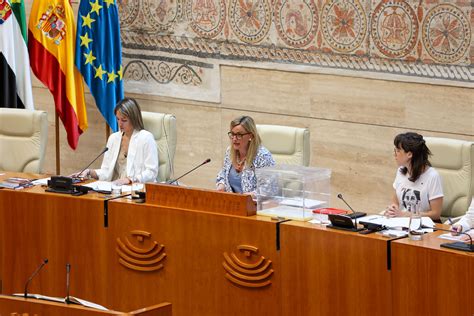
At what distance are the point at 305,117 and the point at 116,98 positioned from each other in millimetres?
1726

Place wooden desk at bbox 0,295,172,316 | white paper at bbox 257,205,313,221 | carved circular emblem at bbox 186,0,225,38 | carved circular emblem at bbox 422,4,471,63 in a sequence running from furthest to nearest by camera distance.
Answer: carved circular emblem at bbox 186,0,225,38 < carved circular emblem at bbox 422,4,471,63 < white paper at bbox 257,205,313,221 < wooden desk at bbox 0,295,172,316

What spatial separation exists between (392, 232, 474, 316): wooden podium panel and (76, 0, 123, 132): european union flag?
413 centimetres

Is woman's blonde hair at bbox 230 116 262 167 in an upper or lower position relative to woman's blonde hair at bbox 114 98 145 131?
lower

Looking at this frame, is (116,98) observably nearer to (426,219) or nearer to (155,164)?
(155,164)

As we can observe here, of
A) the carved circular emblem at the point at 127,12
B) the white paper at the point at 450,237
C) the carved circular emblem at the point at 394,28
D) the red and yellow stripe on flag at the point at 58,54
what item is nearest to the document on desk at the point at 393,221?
the white paper at the point at 450,237

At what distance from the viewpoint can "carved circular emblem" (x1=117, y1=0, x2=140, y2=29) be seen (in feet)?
28.6

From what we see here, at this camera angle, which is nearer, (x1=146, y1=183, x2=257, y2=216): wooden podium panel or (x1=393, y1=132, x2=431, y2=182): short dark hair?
(x1=146, y1=183, x2=257, y2=216): wooden podium panel

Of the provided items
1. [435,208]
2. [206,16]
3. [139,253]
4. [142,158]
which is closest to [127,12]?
[206,16]

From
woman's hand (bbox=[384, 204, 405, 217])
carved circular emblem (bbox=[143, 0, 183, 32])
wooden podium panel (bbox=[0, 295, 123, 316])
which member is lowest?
wooden podium panel (bbox=[0, 295, 123, 316])

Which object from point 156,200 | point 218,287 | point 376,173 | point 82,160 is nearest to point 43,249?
point 156,200

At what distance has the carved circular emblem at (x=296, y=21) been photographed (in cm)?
754

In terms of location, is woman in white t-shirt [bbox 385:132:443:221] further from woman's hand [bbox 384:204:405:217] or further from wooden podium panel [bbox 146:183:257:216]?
wooden podium panel [bbox 146:183:257:216]

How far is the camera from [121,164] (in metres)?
7.19

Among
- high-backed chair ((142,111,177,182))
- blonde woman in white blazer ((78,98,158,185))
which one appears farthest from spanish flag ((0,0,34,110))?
high-backed chair ((142,111,177,182))
